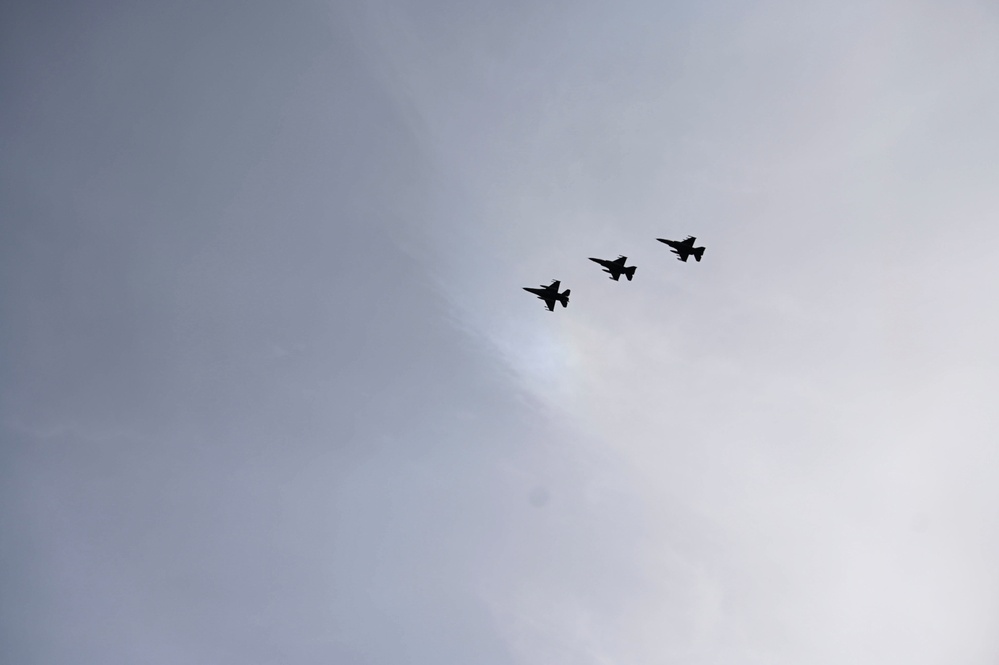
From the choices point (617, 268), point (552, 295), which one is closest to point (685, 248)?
point (617, 268)

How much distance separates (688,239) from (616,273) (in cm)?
1172

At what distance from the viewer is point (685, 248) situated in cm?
7888

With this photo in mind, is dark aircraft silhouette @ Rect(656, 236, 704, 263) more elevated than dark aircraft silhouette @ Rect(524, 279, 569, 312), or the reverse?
dark aircraft silhouette @ Rect(656, 236, 704, 263)

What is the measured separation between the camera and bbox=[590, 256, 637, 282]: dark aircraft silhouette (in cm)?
8138

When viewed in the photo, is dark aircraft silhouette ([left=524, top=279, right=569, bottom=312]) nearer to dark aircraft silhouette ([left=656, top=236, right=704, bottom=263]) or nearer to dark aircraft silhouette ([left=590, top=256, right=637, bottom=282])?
dark aircraft silhouette ([left=590, top=256, right=637, bottom=282])

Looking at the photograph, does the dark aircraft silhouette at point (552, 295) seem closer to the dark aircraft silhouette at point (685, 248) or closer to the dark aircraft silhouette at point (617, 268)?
the dark aircraft silhouette at point (617, 268)

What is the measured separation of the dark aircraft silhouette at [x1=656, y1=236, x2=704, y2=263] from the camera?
258 ft

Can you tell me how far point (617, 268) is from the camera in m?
81.8

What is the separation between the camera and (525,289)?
84688 mm

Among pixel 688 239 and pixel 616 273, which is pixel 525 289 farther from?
pixel 688 239

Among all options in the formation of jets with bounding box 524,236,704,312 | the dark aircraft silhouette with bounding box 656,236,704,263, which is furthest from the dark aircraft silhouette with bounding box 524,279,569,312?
the dark aircraft silhouette with bounding box 656,236,704,263

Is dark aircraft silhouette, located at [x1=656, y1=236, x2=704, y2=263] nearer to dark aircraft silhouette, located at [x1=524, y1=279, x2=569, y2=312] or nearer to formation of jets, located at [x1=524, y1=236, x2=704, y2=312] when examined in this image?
formation of jets, located at [x1=524, y1=236, x2=704, y2=312]

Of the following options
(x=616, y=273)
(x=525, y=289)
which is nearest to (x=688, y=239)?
(x=616, y=273)

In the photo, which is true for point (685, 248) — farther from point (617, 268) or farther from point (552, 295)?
point (552, 295)
